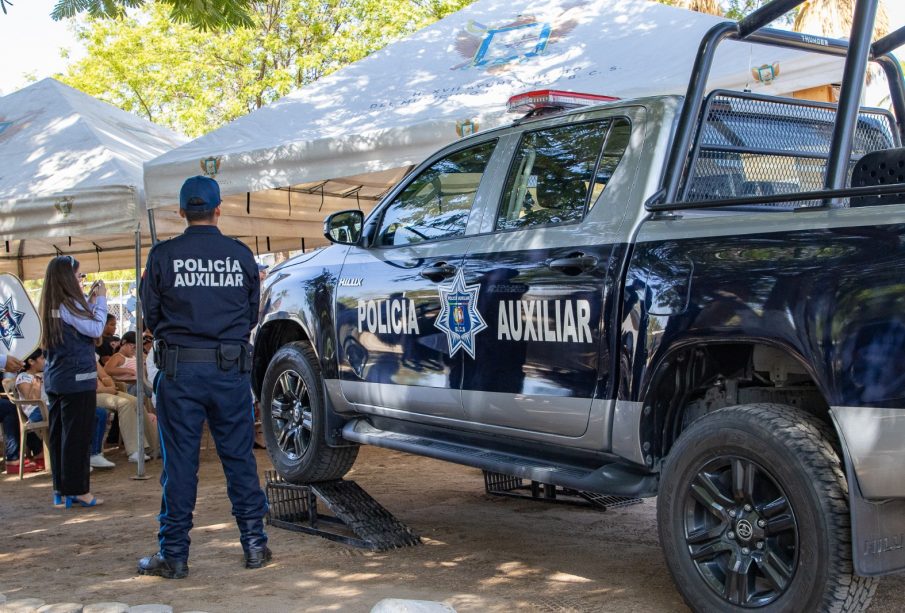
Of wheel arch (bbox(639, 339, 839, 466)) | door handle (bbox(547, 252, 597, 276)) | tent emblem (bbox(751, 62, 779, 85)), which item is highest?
tent emblem (bbox(751, 62, 779, 85))

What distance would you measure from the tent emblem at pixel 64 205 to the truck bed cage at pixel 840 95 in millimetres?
5997

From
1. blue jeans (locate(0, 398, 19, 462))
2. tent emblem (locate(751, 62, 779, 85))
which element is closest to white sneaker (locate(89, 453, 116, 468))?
blue jeans (locate(0, 398, 19, 462))

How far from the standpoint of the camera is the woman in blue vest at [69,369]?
693cm

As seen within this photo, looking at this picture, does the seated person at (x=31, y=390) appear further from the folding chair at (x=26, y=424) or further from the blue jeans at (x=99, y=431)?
the blue jeans at (x=99, y=431)

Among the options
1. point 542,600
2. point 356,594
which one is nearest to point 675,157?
point 542,600

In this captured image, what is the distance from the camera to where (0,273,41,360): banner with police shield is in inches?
327

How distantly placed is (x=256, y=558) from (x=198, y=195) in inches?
71.5

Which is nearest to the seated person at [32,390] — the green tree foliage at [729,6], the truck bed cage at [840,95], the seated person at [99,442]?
the seated person at [99,442]

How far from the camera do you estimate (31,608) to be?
4.22 meters

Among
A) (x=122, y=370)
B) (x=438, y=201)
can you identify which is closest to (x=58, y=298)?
(x=438, y=201)

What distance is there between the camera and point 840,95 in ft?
11.6

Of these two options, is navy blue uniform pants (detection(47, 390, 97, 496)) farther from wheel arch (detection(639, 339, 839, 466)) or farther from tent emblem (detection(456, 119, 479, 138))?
wheel arch (detection(639, 339, 839, 466))

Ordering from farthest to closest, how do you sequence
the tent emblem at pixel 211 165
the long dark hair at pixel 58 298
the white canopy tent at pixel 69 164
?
the white canopy tent at pixel 69 164, the tent emblem at pixel 211 165, the long dark hair at pixel 58 298

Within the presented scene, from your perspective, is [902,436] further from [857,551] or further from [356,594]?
[356,594]
